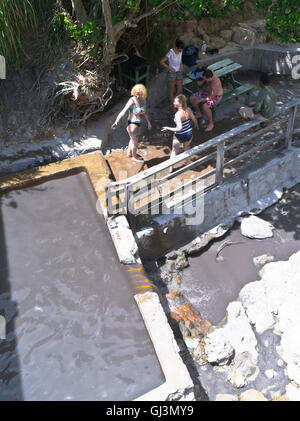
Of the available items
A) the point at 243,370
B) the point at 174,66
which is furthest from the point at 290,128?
the point at 243,370

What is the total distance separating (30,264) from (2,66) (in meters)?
4.03

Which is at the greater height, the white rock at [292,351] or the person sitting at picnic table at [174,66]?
the person sitting at picnic table at [174,66]

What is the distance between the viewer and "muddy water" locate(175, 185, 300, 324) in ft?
17.8

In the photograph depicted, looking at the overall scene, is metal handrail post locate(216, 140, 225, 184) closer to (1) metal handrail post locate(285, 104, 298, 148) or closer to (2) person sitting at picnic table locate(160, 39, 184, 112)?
(1) metal handrail post locate(285, 104, 298, 148)

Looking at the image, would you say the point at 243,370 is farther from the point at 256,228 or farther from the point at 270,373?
the point at 256,228

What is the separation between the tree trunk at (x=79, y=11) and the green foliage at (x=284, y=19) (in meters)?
3.09

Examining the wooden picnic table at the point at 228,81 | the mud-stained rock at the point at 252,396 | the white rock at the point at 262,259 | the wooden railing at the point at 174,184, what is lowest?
the mud-stained rock at the point at 252,396

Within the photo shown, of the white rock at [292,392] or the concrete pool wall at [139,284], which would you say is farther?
the white rock at [292,392]

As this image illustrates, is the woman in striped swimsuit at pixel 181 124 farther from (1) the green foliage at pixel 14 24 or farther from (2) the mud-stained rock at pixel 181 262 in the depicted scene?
(1) the green foliage at pixel 14 24

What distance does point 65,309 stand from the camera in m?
4.38

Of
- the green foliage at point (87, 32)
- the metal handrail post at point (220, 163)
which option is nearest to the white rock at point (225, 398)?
the metal handrail post at point (220, 163)

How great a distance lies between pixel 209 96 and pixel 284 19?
208cm

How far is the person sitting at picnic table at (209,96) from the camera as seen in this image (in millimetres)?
6807

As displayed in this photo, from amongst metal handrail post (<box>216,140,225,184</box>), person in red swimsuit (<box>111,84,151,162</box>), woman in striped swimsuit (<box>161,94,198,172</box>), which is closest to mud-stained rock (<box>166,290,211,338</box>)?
metal handrail post (<box>216,140,225,184</box>)
